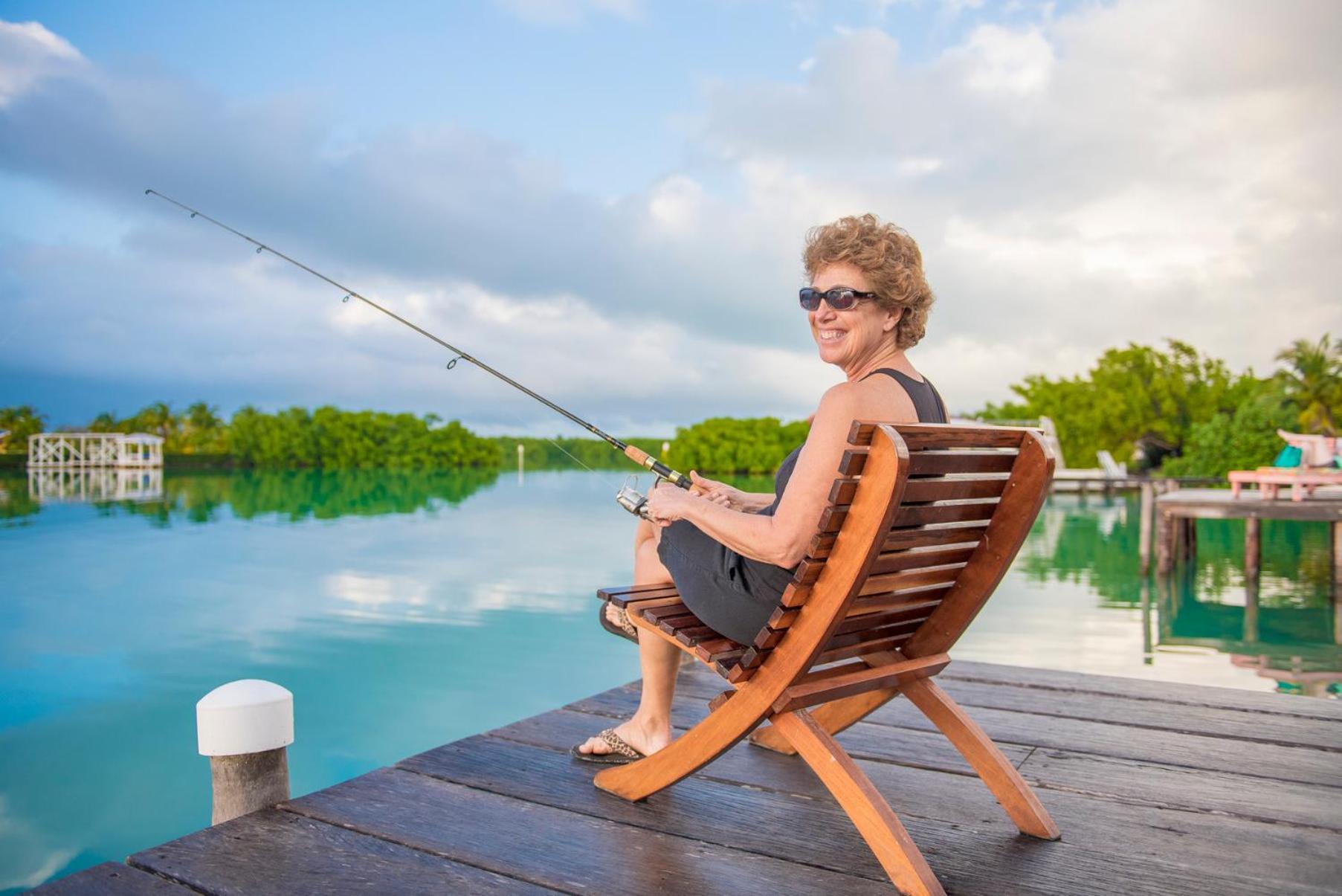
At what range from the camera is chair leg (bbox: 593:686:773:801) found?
1985 millimetres

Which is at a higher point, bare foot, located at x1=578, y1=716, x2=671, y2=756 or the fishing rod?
the fishing rod

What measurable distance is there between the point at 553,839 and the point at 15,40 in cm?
3915

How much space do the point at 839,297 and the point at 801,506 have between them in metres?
0.54

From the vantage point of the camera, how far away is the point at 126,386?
39781mm

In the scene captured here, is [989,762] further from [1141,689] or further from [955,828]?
[1141,689]

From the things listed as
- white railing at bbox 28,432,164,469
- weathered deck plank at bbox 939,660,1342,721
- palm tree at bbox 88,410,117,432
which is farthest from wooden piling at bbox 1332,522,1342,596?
palm tree at bbox 88,410,117,432

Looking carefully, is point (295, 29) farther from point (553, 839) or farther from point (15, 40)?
point (553, 839)

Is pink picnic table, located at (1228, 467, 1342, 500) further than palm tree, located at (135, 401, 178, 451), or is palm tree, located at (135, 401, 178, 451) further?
palm tree, located at (135, 401, 178, 451)

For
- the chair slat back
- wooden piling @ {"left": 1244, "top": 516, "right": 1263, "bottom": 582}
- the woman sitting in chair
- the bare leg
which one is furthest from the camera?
wooden piling @ {"left": 1244, "top": 516, "right": 1263, "bottom": 582}

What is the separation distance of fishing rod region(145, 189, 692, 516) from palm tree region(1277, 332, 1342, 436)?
2866 cm

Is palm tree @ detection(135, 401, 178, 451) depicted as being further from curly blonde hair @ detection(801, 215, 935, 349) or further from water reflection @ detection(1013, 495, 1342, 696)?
curly blonde hair @ detection(801, 215, 935, 349)

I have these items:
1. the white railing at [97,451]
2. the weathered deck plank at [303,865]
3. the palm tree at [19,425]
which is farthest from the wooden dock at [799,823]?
the white railing at [97,451]

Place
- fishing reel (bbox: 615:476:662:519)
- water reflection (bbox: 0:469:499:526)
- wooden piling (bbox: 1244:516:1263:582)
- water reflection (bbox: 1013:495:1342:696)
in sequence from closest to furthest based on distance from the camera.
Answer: fishing reel (bbox: 615:476:662:519)
water reflection (bbox: 1013:495:1342:696)
wooden piling (bbox: 1244:516:1263:582)
water reflection (bbox: 0:469:499:526)

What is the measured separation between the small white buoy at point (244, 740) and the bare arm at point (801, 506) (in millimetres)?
1093
